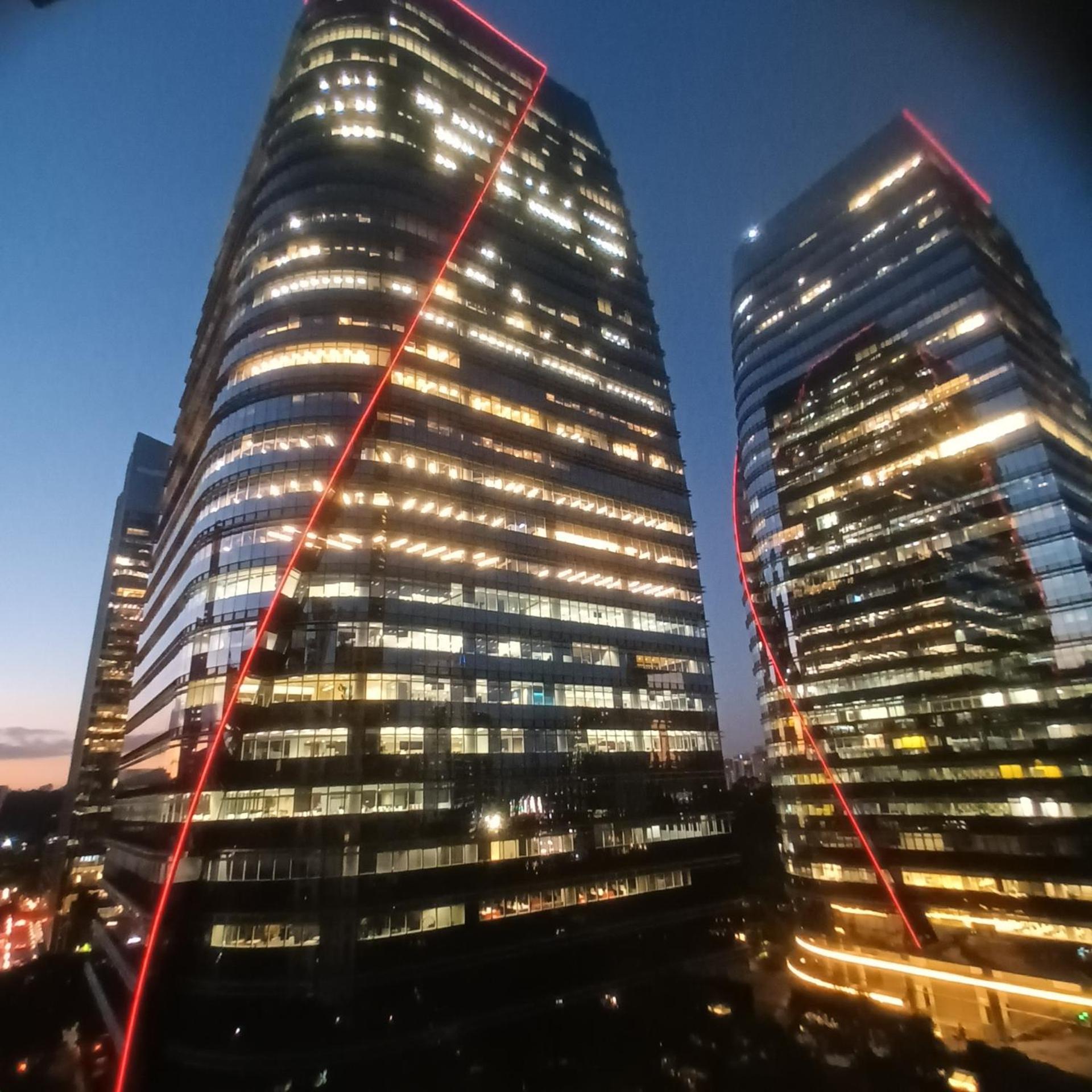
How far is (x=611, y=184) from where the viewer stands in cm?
9038

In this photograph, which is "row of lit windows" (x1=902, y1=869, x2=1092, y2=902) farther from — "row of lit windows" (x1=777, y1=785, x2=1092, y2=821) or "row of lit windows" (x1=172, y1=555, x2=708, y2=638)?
"row of lit windows" (x1=172, y1=555, x2=708, y2=638)

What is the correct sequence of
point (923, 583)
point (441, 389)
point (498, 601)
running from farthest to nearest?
point (923, 583) < point (441, 389) < point (498, 601)

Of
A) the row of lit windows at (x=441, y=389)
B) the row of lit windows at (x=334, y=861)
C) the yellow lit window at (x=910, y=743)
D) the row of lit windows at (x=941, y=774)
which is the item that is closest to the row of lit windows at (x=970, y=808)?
the row of lit windows at (x=941, y=774)

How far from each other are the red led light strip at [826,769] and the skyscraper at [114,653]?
11259cm

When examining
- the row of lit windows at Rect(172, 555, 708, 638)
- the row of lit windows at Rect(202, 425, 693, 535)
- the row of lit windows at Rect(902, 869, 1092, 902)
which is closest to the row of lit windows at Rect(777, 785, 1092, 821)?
the row of lit windows at Rect(902, 869, 1092, 902)

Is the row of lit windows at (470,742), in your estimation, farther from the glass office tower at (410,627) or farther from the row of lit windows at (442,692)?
the row of lit windows at (442,692)

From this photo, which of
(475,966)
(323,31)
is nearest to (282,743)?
(475,966)

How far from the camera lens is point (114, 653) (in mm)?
131750

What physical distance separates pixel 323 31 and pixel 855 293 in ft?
236

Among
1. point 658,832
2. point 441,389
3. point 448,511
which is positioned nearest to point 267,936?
point 448,511

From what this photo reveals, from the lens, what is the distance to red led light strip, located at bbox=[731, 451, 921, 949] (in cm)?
6309

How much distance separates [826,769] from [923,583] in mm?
24249

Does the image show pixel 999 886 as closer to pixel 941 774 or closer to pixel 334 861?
pixel 941 774

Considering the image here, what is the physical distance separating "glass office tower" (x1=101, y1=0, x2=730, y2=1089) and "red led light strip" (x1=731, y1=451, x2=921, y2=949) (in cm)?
681
